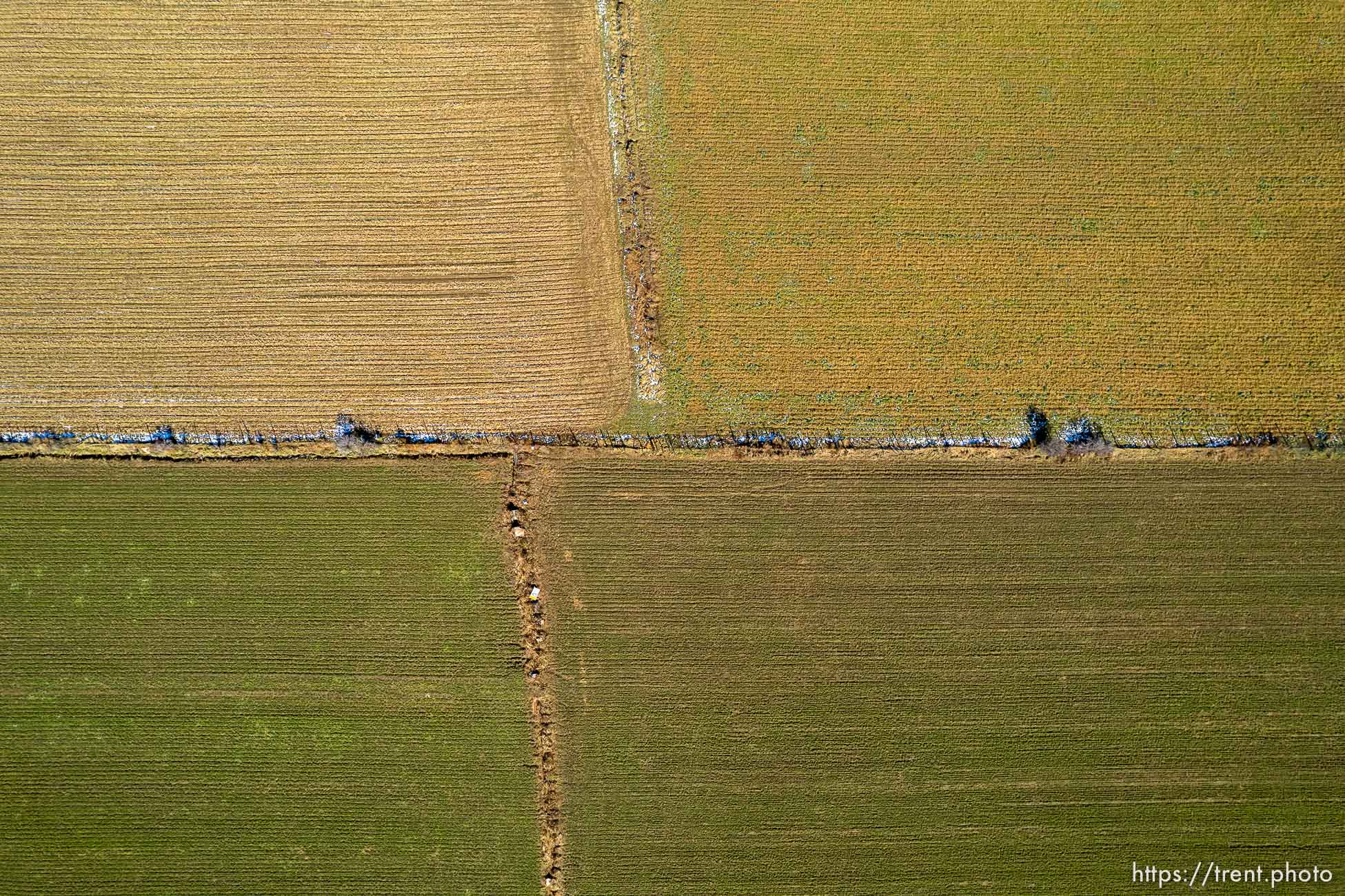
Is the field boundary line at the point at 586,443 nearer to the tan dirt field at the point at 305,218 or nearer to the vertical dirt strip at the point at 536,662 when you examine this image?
the tan dirt field at the point at 305,218

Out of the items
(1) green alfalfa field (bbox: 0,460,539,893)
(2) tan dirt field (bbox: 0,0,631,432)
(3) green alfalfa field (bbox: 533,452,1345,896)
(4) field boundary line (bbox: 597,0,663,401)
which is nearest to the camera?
(1) green alfalfa field (bbox: 0,460,539,893)

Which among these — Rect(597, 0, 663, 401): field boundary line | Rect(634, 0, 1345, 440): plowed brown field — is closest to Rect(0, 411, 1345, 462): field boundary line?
Rect(634, 0, 1345, 440): plowed brown field

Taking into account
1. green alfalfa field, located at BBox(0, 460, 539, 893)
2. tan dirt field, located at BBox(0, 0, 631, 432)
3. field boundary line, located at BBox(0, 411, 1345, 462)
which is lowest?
green alfalfa field, located at BBox(0, 460, 539, 893)

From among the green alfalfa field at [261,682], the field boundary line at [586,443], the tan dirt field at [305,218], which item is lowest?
the green alfalfa field at [261,682]

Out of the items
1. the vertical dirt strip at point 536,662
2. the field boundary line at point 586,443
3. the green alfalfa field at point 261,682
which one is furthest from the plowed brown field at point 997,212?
the green alfalfa field at point 261,682

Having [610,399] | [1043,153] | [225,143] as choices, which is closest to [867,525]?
[610,399]

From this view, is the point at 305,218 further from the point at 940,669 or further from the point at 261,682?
the point at 940,669

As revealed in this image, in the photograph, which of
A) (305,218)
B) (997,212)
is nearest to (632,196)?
(305,218)

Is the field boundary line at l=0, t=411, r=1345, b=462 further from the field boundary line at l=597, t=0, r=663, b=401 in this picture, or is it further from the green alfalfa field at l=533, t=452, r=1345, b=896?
the field boundary line at l=597, t=0, r=663, b=401
